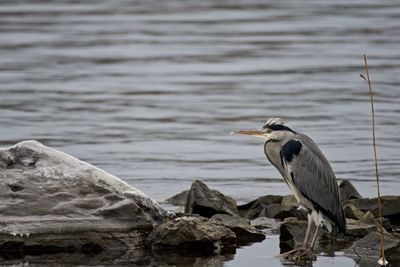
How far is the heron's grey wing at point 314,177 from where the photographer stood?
33.1 ft

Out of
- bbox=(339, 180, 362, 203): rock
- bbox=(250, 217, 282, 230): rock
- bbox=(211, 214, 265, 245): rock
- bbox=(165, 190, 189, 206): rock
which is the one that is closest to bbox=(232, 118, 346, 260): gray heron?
bbox=(211, 214, 265, 245): rock

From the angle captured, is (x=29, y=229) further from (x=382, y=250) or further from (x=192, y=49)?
(x=192, y=49)

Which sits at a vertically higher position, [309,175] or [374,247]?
[309,175]

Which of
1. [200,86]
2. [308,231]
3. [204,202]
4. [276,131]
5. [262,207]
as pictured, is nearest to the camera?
[308,231]

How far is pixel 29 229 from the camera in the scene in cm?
971

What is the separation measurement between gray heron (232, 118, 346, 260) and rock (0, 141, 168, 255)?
44.7 inches

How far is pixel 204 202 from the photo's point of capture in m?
11.1

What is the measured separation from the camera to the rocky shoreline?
9.71m

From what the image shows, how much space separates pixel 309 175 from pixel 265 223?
973mm

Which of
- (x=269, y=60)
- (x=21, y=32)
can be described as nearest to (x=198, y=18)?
(x=21, y=32)

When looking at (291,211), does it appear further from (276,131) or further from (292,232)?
(276,131)

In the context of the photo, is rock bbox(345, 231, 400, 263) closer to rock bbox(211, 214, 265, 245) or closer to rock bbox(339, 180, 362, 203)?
rock bbox(211, 214, 265, 245)

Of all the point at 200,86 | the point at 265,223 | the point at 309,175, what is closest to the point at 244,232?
the point at 265,223

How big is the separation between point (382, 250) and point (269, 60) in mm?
15331
